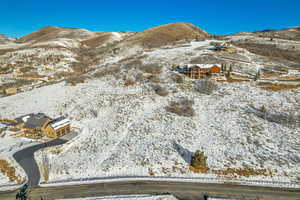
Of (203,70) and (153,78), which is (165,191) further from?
(203,70)

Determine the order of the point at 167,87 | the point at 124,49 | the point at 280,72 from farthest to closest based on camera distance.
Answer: the point at 124,49 < the point at 280,72 < the point at 167,87

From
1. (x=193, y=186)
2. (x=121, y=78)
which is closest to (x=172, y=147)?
(x=193, y=186)

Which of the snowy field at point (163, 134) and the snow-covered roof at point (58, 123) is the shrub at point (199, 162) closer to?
the snowy field at point (163, 134)

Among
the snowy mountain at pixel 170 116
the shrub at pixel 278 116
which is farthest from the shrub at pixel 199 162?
the shrub at pixel 278 116

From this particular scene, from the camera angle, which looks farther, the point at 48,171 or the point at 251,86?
the point at 251,86

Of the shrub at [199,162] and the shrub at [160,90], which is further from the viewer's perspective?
the shrub at [160,90]

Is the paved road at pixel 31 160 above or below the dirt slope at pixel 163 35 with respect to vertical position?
below

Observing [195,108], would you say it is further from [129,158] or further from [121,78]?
[121,78]
